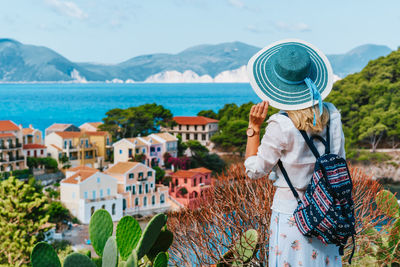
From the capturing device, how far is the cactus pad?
2.61m

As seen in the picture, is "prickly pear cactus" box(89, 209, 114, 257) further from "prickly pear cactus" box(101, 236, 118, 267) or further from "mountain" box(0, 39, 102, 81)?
"mountain" box(0, 39, 102, 81)

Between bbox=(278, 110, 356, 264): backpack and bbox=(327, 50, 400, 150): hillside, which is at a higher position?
bbox=(278, 110, 356, 264): backpack

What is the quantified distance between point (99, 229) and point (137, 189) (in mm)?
17926

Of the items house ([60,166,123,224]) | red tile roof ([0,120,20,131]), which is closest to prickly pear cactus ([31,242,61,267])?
house ([60,166,123,224])

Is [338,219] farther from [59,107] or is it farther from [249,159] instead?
[59,107]

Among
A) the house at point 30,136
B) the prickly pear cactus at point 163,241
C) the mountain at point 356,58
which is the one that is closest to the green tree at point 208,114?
the house at point 30,136

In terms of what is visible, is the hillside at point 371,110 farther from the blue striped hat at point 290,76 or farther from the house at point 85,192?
the blue striped hat at point 290,76

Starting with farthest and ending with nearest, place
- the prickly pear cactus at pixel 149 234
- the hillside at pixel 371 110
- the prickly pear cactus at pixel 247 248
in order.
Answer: the hillside at pixel 371 110
the prickly pear cactus at pixel 247 248
the prickly pear cactus at pixel 149 234

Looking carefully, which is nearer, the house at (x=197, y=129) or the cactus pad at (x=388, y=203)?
the cactus pad at (x=388, y=203)

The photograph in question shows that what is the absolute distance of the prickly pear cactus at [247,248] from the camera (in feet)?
6.41

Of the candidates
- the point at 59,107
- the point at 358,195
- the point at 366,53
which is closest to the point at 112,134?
the point at 358,195

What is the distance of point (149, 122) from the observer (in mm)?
26516

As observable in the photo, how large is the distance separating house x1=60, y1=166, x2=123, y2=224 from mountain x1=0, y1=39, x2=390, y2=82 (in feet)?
378

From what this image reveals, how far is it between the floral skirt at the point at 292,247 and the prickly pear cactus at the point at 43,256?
0.69 metres
